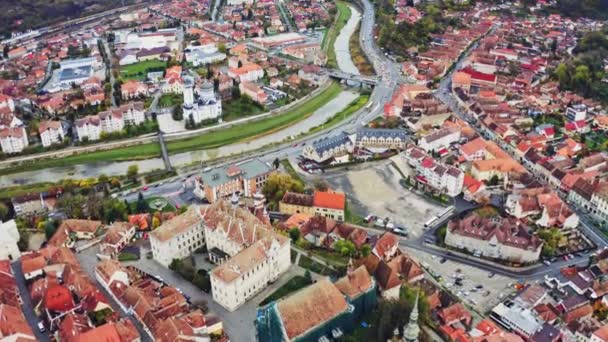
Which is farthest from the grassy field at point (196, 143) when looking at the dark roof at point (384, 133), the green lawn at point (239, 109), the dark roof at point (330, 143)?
the dark roof at point (384, 133)

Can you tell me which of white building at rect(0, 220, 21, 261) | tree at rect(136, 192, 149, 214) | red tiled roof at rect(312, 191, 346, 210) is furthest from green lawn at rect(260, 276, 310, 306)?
white building at rect(0, 220, 21, 261)

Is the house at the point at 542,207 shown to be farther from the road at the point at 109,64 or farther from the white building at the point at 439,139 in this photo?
the road at the point at 109,64

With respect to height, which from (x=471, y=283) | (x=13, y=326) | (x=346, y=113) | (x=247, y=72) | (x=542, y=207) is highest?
(x=13, y=326)

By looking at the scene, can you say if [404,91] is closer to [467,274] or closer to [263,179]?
[263,179]

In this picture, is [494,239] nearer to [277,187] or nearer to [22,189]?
[277,187]

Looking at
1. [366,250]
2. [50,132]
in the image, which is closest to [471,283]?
[366,250]

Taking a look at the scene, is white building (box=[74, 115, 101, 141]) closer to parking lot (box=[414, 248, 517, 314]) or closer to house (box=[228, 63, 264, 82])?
house (box=[228, 63, 264, 82])
